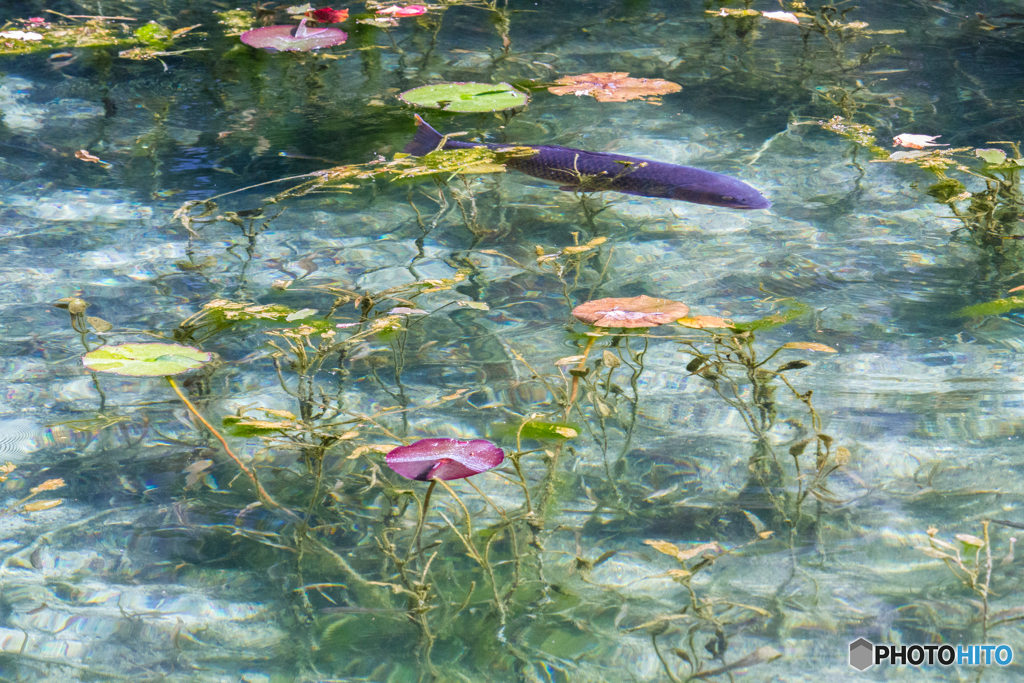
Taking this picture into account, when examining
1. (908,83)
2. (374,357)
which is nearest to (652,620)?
(374,357)

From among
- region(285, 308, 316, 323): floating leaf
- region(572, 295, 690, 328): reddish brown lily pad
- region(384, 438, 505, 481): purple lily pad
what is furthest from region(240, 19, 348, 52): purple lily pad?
region(384, 438, 505, 481): purple lily pad

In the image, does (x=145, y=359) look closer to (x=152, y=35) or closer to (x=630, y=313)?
(x=630, y=313)

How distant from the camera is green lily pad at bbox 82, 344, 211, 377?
2033mm

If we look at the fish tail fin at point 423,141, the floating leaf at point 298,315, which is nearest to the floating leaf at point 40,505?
the floating leaf at point 298,315

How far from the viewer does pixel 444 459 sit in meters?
1.71

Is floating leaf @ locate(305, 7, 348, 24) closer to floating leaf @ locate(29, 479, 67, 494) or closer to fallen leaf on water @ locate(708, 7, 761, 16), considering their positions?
fallen leaf on water @ locate(708, 7, 761, 16)

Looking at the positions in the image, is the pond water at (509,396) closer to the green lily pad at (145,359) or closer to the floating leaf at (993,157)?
the floating leaf at (993,157)

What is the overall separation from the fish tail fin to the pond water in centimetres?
14

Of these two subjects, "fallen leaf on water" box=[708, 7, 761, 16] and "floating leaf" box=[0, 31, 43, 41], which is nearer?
"floating leaf" box=[0, 31, 43, 41]

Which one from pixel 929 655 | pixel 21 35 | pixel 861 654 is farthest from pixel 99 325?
pixel 21 35

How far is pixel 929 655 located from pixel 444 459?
3.22 ft

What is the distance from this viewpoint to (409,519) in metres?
1.94

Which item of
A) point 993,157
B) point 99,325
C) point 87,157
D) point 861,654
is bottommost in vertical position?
point 861,654

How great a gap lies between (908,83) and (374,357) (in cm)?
331
